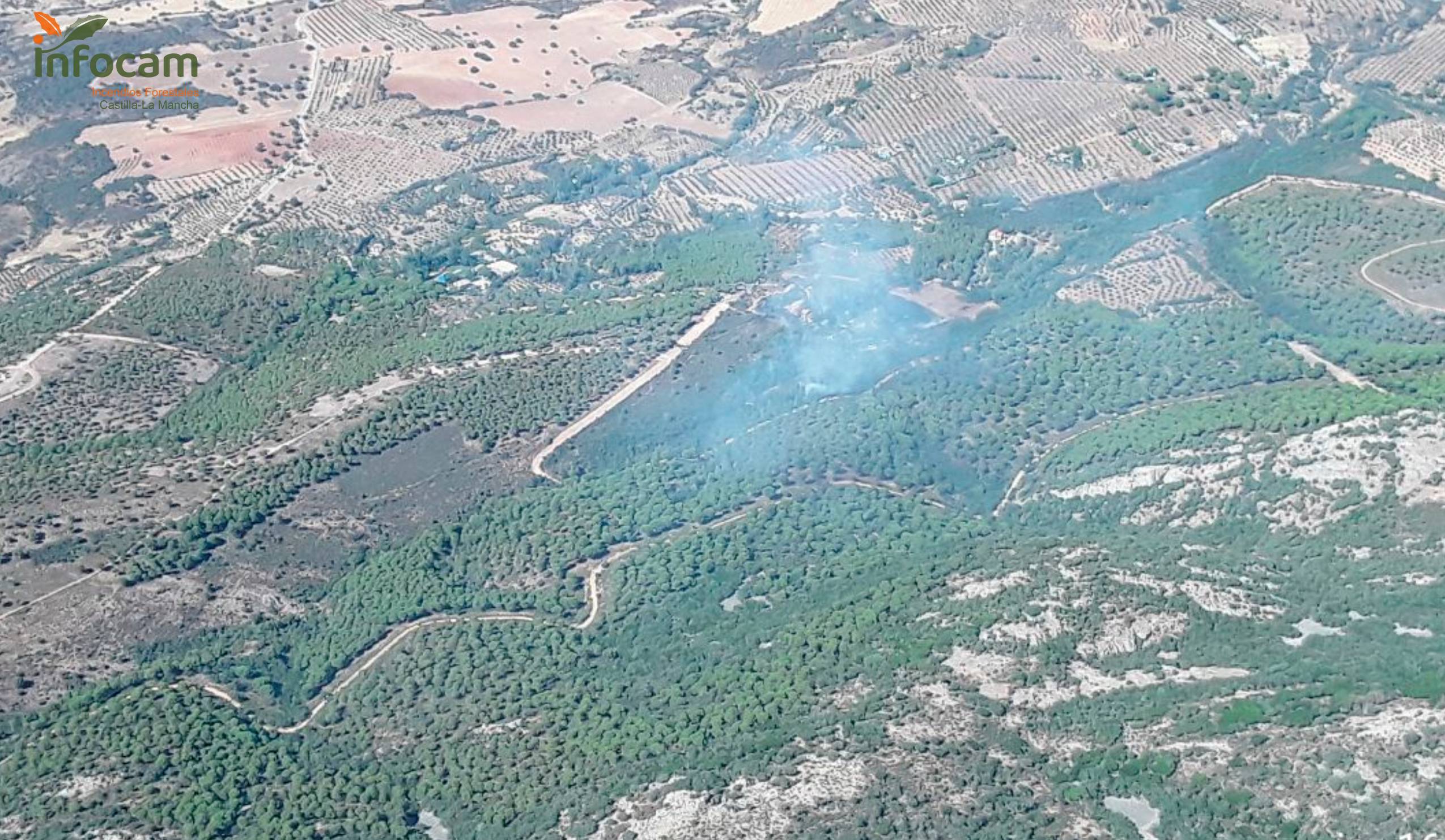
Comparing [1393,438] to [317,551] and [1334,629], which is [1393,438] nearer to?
[1334,629]

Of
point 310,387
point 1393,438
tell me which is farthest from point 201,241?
point 1393,438

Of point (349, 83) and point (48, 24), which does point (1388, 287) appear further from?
point (48, 24)

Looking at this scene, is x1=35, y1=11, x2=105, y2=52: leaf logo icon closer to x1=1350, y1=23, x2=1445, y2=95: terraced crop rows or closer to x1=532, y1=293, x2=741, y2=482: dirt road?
x1=532, y1=293, x2=741, y2=482: dirt road

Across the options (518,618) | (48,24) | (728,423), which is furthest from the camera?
(48,24)

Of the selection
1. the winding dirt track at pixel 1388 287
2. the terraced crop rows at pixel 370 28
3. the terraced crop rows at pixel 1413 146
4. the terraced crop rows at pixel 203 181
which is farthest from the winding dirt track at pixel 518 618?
the terraced crop rows at pixel 370 28

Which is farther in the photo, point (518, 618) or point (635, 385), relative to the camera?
point (635, 385)

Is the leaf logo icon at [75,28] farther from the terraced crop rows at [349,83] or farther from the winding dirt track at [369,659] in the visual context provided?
the winding dirt track at [369,659]

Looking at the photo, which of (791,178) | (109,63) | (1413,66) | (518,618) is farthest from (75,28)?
(1413,66)
